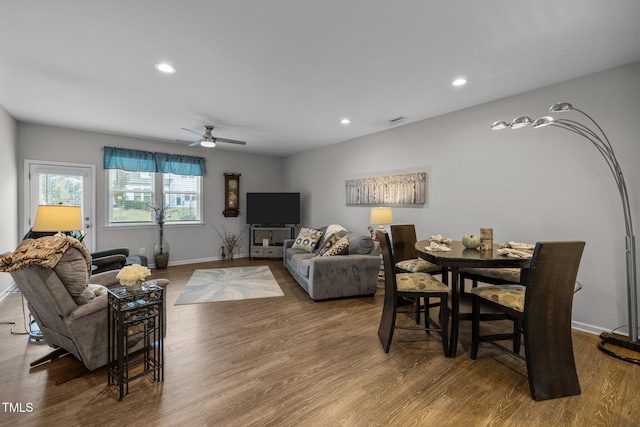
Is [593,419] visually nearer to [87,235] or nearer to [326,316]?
[326,316]

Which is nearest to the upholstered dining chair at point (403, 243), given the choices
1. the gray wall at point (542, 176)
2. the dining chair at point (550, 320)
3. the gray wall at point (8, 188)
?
the gray wall at point (542, 176)

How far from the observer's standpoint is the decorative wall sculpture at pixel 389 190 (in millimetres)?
4125

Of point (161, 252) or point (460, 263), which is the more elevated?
point (460, 263)

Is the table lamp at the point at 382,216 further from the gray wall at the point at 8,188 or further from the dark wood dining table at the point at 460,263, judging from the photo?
the gray wall at the point at 8,188

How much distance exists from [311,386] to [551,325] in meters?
1.71

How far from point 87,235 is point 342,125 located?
4.90 m

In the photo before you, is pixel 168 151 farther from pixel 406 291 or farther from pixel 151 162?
pixel 406 291

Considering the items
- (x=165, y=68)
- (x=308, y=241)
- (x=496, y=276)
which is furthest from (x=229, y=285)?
(x=496, y=276)

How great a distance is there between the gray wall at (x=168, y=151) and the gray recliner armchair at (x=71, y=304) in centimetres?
346

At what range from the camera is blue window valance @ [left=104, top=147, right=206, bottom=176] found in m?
4.94

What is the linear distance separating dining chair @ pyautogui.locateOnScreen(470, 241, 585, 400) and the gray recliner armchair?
3002mm

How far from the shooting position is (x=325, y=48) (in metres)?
2.26

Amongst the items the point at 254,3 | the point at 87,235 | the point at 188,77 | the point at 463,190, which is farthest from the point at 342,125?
the point at 87,235

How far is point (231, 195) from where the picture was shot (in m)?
6.39
